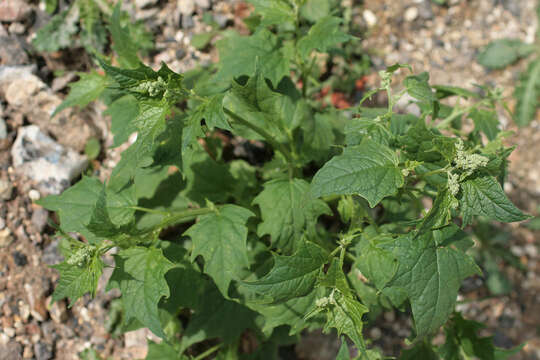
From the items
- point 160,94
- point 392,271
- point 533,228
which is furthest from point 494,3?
point 160,94

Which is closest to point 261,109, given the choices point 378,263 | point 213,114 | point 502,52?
point 213,114

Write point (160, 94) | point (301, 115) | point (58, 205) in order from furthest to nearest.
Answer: point (301, 115) < point (58, 205) < point (160, 94)

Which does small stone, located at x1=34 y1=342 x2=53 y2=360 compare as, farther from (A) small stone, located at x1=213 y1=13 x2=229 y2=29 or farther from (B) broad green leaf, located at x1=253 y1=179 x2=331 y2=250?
(A) small stone, located at x1=213 y1=13 x2=229 y2=29

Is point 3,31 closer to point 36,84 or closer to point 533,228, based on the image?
point 36,84

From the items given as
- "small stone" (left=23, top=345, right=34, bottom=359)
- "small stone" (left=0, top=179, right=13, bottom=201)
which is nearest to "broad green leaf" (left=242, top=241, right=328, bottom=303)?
"small stone" (left=23, top=345, right=34, bottom=359)

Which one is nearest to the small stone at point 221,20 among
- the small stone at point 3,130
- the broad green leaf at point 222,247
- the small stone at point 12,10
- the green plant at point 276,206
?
the green plant at point 276,206

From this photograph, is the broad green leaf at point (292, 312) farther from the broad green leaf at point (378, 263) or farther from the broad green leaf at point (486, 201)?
the broad green leaf at point (486, 201)
